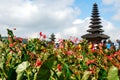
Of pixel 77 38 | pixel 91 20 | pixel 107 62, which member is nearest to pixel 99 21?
pixel 91 20

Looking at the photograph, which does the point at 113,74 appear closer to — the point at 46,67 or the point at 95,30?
the point at 46,67

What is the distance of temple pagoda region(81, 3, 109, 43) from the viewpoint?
6756cm

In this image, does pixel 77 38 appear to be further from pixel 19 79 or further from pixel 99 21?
pixel 99 21

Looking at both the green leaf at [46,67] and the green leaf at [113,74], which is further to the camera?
the green leaf at [113,74]

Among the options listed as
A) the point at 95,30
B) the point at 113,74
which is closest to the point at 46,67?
the point at 113,74

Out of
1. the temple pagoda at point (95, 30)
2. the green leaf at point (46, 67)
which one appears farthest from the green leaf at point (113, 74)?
the temple pagoda at point (95, 30)

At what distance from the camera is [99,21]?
252ft

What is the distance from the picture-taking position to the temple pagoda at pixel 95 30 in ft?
222

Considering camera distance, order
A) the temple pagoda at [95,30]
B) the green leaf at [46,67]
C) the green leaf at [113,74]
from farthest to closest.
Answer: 1. the temple pagoda at [95,30]
2. the green leaf at [113,74]
3. the green leaf at [46,67]

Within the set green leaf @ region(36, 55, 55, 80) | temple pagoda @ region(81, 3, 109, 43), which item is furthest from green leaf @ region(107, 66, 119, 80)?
temple pagoda @ region(81, 3, 109, 43)

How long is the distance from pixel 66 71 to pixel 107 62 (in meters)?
0.85

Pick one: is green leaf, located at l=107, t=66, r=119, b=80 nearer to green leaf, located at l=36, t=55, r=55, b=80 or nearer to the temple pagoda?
green leaf, located at l=36, t=55, r=55, b=80

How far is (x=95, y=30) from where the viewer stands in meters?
71.9

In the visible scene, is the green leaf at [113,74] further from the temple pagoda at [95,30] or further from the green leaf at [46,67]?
the temple pagoda at [95,30]
